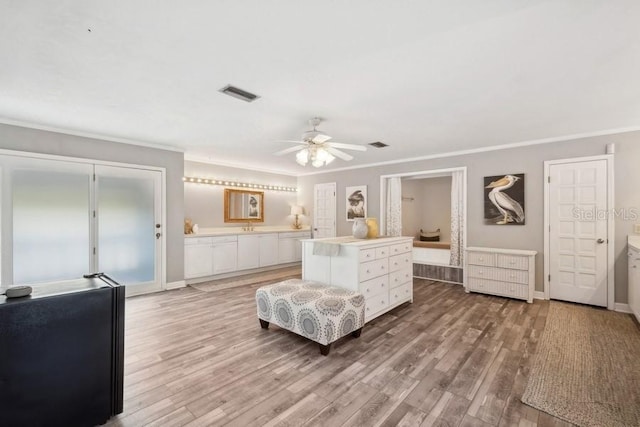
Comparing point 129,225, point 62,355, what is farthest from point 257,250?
point 62,355

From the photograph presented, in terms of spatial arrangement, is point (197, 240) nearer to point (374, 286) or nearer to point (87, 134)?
point (87, 134)

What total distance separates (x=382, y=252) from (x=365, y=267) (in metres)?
0.42

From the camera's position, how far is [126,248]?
14.6 ft

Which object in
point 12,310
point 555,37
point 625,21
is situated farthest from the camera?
point 555,37

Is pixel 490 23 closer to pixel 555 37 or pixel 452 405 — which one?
pixel 555 37

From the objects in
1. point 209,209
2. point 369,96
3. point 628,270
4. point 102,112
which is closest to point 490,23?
point 369,96

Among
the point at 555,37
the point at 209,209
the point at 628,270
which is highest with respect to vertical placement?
the point at 555,37

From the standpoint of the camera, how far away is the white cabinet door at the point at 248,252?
603 cm

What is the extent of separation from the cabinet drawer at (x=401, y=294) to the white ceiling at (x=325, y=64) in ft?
7.13

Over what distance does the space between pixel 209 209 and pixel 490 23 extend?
5.76m

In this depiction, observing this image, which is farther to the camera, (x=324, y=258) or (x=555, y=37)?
(x=324, y=258)

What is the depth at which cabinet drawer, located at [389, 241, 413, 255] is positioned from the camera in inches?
148

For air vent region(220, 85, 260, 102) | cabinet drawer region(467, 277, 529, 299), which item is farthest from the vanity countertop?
cabinet drawer region(467, 277, 529, 299)

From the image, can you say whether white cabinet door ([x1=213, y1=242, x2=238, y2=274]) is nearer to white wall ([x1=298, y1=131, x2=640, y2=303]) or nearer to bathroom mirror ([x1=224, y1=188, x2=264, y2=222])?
bathroom mirror ([x1=224, y1=188, x2=264, y2=222])
